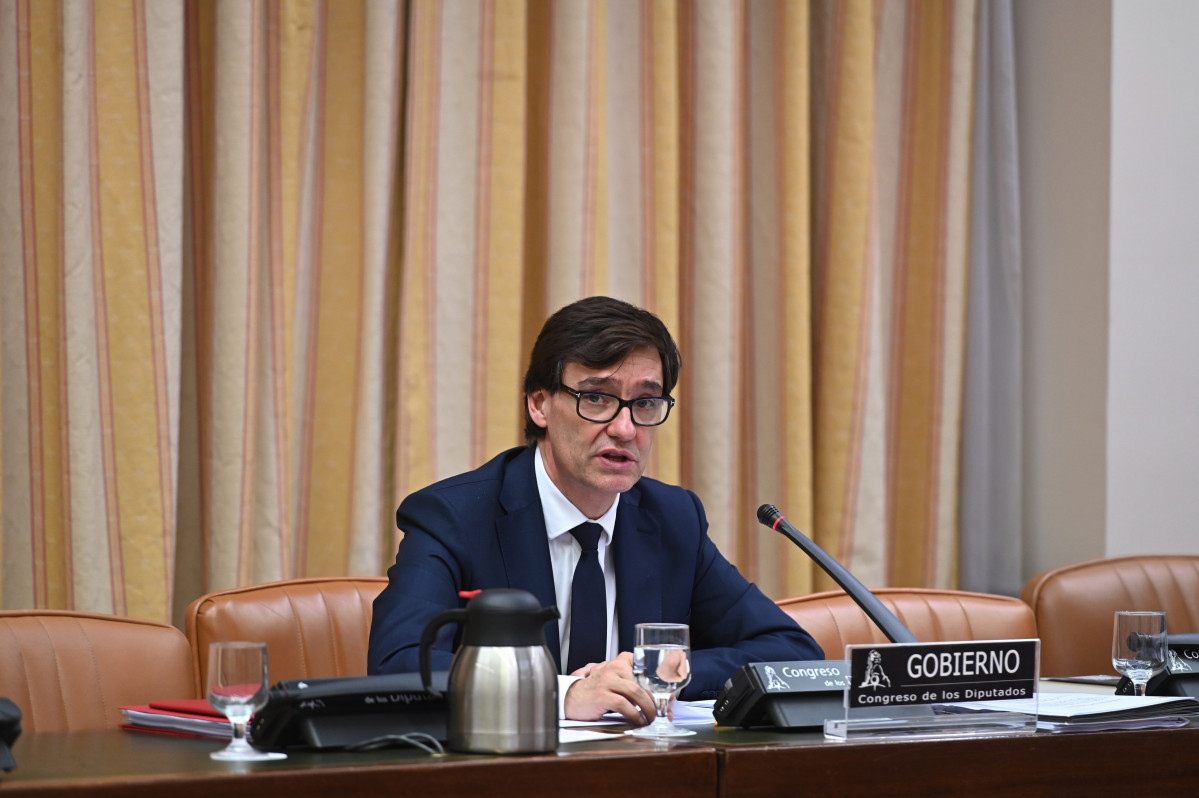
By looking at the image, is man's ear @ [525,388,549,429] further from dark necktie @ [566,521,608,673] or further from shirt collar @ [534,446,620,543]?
dark necktie @ [566,521,608,673]

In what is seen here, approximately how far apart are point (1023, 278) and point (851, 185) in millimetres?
647

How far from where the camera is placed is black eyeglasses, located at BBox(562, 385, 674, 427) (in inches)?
82.7

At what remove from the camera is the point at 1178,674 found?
1.84m

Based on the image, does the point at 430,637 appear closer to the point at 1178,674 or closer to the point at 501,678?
the point at 501,678

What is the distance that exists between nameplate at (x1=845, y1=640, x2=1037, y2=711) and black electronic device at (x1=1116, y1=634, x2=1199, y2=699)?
1.37 feet

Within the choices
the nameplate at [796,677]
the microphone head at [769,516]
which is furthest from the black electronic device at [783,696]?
the microphone head at [769,516]

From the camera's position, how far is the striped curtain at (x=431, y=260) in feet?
8.57

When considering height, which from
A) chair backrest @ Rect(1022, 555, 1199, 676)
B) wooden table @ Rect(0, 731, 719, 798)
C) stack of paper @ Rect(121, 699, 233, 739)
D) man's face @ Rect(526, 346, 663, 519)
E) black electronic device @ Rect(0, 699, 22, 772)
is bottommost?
chair backrest @ Rect(1022, 555, 1199, 676)

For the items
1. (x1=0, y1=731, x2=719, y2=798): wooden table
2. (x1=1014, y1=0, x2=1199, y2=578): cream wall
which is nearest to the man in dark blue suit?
(x1=0, y1=731, x2=719, y2=798): wooden table

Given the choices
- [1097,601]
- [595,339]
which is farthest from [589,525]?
[1097,601]

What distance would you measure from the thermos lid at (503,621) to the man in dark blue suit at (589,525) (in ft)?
2.06

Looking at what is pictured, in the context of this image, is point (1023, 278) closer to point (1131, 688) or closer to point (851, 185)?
point (851, 185)

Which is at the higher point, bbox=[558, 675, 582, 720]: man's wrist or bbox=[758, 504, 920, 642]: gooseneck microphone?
bbox=[758, 504, 920, 642]: gooseneck microphone

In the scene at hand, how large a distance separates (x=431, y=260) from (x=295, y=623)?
3.32 feet
